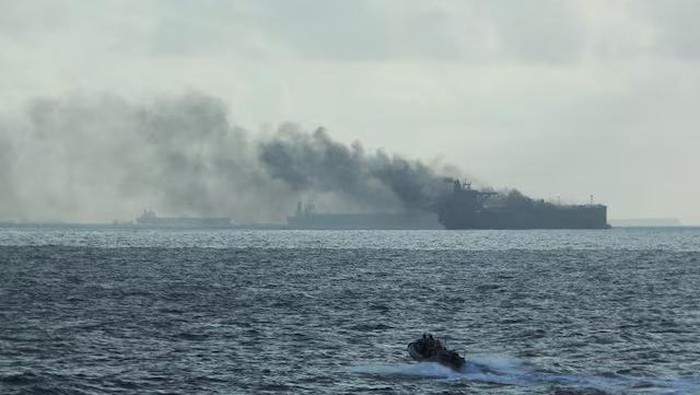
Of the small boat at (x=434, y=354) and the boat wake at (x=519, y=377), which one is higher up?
the small boat at (x=434, y=354)

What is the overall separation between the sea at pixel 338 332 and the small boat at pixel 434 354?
28.3 inches

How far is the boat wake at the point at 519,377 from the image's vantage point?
4700 cm

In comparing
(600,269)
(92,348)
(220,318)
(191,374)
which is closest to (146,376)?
(191,374)

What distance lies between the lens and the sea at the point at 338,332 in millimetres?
47875

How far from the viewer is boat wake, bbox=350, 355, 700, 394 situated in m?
47.0

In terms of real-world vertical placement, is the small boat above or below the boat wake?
above

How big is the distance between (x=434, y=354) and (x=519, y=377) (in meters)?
5.27

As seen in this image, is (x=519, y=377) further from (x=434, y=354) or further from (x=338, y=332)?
Result: (x=338, y=332)

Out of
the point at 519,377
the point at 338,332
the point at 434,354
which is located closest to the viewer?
the point at 519,377

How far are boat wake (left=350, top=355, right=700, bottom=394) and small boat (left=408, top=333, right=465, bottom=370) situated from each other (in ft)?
1.36

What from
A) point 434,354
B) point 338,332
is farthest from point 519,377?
point 338,332

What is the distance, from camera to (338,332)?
66.4 metres

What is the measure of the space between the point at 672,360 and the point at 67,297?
169 ft

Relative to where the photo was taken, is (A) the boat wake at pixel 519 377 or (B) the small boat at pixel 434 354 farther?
(B) the small boat at pixel 434 354
